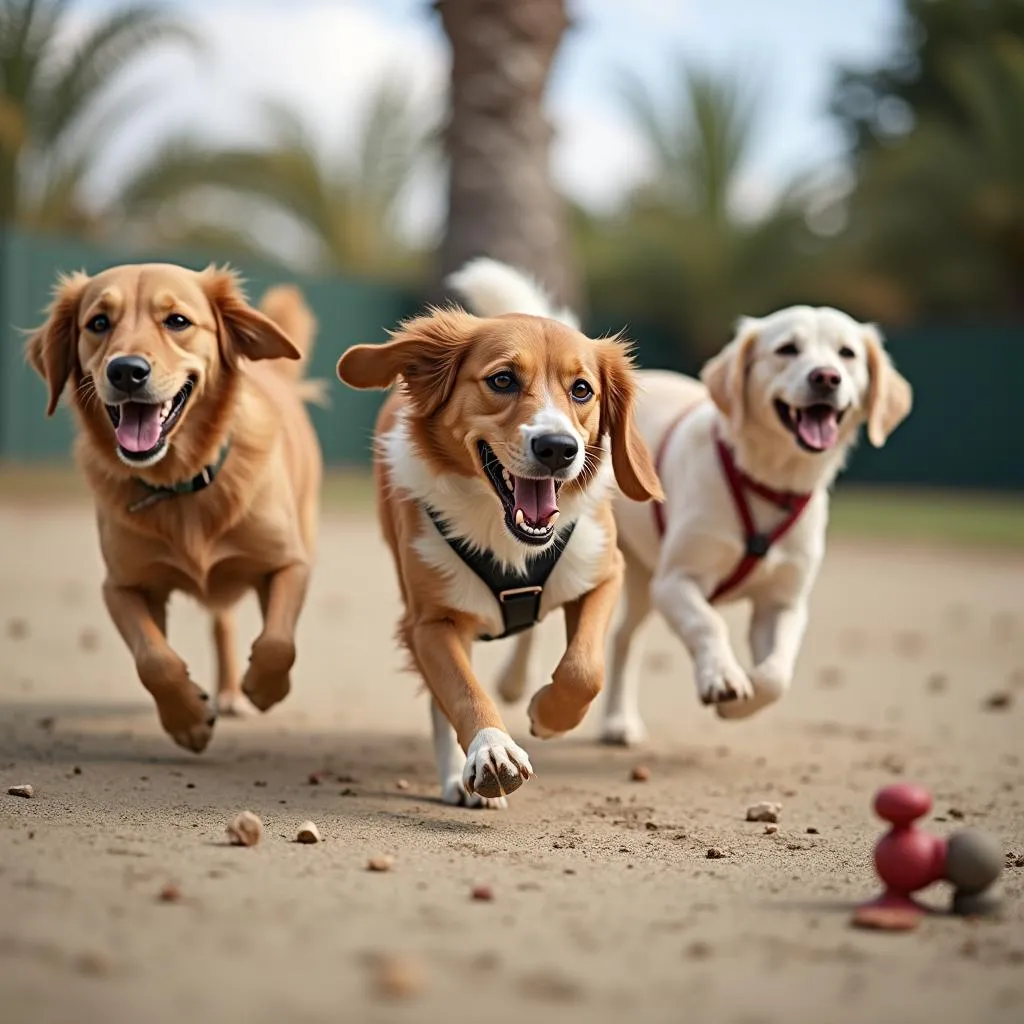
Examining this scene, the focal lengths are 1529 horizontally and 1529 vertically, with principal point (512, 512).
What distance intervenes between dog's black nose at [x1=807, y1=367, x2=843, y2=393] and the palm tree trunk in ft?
32.9

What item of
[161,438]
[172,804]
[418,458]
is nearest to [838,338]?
[418,458]

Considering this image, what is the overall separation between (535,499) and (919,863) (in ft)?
5.24

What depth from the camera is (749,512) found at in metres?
5.77

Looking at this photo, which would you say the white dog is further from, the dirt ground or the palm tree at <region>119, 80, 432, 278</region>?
the palm tree at <region>119, 80, 432, 278</region>

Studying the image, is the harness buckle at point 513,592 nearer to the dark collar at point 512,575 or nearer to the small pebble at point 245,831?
the dark collar at point 512,575

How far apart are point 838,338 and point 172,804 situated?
308 centimetres

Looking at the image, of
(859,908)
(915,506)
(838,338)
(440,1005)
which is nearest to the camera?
(440,1005)

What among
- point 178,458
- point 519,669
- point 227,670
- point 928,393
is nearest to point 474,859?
point 178,458

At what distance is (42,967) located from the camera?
267 cm

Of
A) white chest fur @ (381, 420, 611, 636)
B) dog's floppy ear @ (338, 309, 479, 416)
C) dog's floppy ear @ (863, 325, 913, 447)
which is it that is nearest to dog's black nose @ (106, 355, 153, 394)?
dog's floppy ear @ (338, 309, 479, 416)

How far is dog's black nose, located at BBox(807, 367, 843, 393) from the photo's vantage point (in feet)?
18.6

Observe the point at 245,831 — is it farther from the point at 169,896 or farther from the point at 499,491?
the point at 499,491

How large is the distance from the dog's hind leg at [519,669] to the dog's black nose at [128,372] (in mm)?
2258

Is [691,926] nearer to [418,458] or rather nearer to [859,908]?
[859,908]
